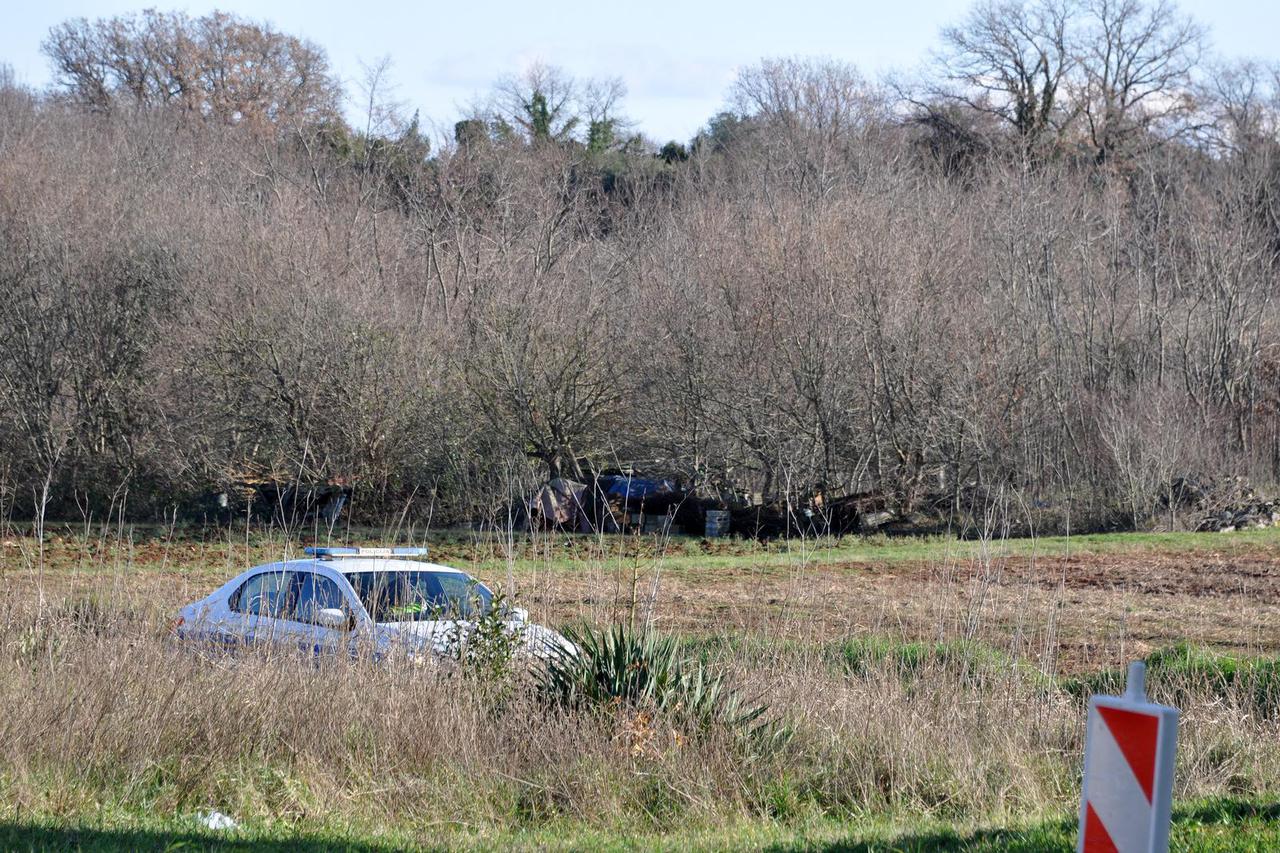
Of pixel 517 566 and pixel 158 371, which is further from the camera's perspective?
pixel 158 371

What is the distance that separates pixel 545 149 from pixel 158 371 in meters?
21.8

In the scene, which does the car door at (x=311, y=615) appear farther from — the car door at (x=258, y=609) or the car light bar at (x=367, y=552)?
the car light bar at (x=367, y=552)

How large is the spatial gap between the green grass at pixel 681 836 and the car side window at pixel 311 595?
3440mm

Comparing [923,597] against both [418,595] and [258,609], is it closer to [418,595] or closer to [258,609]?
[418,595]

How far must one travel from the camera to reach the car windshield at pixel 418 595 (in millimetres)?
9211

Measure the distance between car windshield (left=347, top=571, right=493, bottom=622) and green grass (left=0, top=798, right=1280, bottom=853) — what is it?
243 centimetres

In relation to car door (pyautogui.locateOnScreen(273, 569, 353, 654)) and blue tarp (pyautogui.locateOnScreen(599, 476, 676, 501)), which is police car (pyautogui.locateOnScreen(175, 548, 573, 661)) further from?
blue tarp (pyautogui.locateOnScreen(599, 476, 676, 501))

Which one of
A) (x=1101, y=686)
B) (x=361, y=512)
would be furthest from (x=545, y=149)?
(x=1101, y=686)

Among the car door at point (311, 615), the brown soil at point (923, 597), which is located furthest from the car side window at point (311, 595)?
the brown soil at point (923, 597)

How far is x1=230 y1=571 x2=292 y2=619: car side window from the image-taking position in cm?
976

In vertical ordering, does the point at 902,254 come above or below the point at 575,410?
above

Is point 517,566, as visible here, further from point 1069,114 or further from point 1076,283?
point 1069,114

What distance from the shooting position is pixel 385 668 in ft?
27.5

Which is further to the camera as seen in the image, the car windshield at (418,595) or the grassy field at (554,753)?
the car windshield at (418,595)
